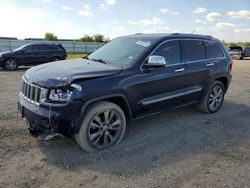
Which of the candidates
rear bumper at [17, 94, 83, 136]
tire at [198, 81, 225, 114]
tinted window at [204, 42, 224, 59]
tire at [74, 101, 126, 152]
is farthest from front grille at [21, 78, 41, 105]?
tinted window at [204, 42, 224, 59]

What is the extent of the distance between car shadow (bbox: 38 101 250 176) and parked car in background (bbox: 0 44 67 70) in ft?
39.9

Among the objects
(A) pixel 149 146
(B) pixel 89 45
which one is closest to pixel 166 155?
(A) pixel 149 146

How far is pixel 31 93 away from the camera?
454 cm

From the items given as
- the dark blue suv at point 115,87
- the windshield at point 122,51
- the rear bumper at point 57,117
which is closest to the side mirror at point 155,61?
the dark blue suv at point 115,87

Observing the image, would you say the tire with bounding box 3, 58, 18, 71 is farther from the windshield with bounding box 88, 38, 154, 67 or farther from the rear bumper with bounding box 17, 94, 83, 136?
the rear bumper with bounding box 17, 94, 83, 136

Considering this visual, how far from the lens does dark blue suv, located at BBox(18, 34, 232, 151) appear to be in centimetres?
425

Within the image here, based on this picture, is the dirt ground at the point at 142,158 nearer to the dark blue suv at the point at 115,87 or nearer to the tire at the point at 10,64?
the dark blue suv at the point at 115,87

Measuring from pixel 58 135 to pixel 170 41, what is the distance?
2.82m

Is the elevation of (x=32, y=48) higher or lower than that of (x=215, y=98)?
higher

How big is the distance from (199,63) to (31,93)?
358cm

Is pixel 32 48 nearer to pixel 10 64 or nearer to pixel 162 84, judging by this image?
pixel 10 64

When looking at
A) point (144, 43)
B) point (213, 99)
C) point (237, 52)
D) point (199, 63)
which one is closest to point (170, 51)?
point (144, 43)

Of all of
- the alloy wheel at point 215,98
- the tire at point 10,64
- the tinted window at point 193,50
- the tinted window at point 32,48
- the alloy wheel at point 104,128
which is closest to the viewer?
the alloy wheel at point 104,128

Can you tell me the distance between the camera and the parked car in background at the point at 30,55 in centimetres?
1622
